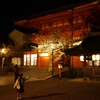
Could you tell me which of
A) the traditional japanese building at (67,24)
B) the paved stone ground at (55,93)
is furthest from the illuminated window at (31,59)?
the paved stone ground at (55,93)

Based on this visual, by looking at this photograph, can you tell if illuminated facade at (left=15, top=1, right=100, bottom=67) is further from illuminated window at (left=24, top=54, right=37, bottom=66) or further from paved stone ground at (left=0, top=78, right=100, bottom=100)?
paved stone ground at (left=0, top=78, right=100, bottom=100)

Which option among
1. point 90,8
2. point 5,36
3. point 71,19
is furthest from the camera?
point 5,36

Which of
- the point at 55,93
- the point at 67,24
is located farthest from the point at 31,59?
the point at 55,93

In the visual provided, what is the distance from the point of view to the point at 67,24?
31406 mm

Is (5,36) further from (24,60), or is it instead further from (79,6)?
(79,6)

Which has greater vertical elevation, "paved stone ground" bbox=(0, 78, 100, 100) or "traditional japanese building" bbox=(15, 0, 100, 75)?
"traditional japanese building" bbox=(15, 0, 100, 75)

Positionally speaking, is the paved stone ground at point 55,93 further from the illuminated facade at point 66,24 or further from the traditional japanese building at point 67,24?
the illuminated facade at point 66,24

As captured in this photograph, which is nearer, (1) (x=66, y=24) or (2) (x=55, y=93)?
(2) (x=55, y=93)

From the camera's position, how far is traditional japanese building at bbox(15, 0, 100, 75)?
27.5 meters

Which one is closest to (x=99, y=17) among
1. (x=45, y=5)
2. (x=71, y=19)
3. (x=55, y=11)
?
(x=71, y=19)

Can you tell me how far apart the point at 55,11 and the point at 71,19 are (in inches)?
125

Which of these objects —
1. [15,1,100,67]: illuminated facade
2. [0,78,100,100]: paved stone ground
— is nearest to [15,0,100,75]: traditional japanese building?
[15,1,100,67]: illuminated facade

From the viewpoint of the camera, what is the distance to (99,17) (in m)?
28.8

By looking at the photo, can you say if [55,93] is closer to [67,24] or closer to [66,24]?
[67,24]
